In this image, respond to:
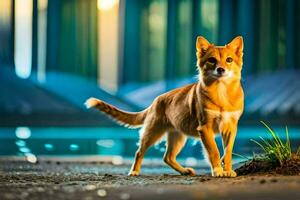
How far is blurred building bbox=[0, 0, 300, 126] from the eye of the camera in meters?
17.9

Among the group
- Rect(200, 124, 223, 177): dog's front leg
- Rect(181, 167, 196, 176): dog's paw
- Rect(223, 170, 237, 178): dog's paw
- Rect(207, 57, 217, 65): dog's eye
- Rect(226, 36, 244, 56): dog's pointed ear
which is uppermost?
Rect(226, 36, 244, 56): dog's pointed ear

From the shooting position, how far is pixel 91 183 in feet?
15.7

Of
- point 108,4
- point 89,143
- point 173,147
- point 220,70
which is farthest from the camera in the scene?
point 108,4

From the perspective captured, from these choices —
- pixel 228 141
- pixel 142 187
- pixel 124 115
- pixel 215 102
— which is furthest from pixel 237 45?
pixel 142 187

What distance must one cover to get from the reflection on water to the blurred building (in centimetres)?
325

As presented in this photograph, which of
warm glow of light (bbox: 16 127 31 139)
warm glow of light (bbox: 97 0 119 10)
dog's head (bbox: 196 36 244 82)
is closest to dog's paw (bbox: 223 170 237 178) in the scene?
dog's head (bbox: 196 36 244 82)

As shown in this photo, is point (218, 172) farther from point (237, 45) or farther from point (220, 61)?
point (237, 45)

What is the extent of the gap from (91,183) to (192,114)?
94cm

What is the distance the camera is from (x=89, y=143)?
36.4ft

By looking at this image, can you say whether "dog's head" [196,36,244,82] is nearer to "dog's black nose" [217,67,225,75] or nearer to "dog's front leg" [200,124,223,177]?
"dog's black nose" [217,67,225,75]

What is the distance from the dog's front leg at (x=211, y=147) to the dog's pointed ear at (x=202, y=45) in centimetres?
49

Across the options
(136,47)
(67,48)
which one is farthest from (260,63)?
(67,48)

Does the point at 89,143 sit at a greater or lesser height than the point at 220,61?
greater

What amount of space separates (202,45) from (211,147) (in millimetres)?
670
